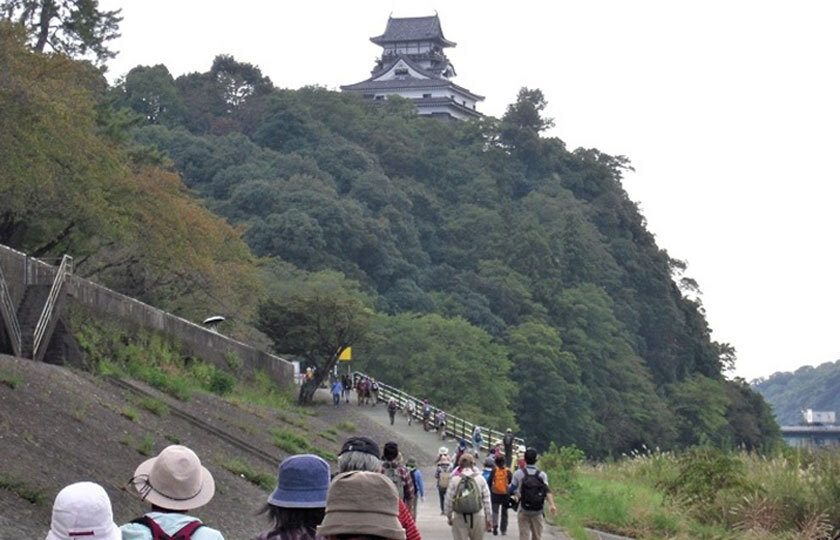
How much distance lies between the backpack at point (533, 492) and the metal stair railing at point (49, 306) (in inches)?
476

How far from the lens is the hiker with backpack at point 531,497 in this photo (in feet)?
50.2

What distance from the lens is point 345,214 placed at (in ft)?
268

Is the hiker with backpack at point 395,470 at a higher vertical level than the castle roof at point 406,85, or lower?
lower

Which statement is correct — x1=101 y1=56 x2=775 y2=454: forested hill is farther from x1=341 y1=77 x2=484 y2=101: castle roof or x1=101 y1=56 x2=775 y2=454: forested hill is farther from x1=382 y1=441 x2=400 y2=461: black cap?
x1=382 y1=441 x2=400 y2=461: black cap

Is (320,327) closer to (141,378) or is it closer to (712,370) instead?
(141,378)

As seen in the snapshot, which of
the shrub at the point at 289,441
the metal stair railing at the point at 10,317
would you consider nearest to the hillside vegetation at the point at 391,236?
the metal stair railing at the point at 10,317

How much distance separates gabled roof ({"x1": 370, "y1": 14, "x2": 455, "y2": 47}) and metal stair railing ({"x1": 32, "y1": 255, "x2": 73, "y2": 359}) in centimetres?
10163

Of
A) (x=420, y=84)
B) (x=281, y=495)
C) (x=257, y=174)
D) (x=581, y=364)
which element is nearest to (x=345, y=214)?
(x=257, y=174)

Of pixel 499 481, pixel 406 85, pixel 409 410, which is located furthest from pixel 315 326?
pixel 406 85

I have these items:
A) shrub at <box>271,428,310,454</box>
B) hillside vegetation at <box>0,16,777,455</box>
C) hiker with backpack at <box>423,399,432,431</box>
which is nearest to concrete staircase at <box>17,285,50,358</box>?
hillside vegetation at <box>0,16,777,455</box>

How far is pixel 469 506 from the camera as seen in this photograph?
45.7 ft

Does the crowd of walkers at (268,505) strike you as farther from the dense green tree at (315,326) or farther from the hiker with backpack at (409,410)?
the hiker with backpack at (409,410)

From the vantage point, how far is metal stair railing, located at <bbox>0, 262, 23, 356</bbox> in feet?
78.1

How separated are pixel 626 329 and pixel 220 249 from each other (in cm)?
5373
